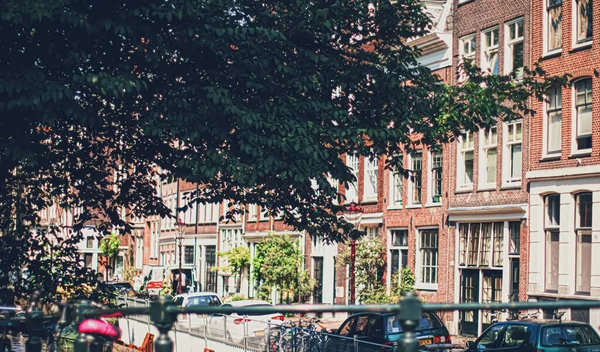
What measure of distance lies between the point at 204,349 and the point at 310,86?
1118cm

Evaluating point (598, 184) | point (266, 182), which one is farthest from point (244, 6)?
point (598, 184)

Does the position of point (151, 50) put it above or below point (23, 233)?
above

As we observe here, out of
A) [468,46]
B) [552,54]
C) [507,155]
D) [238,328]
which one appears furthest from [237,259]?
[238,328]

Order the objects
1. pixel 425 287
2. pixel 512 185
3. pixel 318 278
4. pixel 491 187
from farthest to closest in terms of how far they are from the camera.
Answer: pixel 318 278 → pixel 425 287 → pixel 491 187 → pixel 512 185

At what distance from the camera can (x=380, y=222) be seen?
47.3m

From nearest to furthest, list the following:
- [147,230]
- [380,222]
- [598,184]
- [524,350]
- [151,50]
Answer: [151,50]
[524,350]
[598,184]
[380,222]
[147,230]

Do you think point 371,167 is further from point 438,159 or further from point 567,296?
point 567,296

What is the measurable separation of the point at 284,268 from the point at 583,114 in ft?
80.0

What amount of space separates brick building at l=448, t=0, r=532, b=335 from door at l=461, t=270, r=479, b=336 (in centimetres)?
4

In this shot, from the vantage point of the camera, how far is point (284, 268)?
5509 cm

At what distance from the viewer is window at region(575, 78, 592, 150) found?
33.8 m

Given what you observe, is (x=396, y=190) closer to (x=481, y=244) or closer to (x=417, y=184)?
(x=417, y=184)

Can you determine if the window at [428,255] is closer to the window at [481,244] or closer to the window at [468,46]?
the window at [481,244]

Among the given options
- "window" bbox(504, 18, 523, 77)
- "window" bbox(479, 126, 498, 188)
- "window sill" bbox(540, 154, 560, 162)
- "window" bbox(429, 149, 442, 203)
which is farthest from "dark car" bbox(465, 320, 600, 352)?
"window" bbox(429, 149, 442, 203)
